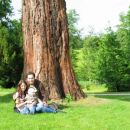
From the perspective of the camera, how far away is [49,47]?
14133 mm

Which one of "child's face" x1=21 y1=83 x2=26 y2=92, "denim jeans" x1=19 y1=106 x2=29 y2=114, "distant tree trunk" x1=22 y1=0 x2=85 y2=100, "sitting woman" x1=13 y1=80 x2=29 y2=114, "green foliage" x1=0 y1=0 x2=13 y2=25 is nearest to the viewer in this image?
"denim jeans" x1=19 y1=106 x2=29 y2=114

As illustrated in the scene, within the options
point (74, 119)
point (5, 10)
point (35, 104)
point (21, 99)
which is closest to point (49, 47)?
point (21, 99)

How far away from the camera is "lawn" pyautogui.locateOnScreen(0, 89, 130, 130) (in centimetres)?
933

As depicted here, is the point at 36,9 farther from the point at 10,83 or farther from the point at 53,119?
the point at 10,83

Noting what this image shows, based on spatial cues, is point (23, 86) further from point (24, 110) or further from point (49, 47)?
point (49, 47)

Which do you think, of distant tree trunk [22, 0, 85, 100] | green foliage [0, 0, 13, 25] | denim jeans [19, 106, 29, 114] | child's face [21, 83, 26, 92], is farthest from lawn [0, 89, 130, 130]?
green foliage [0, 0, 13, 25]

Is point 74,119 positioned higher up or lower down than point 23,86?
lower down

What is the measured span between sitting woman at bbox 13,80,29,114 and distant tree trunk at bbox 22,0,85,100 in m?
2.24

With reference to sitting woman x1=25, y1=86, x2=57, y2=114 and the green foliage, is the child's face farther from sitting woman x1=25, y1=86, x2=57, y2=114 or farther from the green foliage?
the green foliage

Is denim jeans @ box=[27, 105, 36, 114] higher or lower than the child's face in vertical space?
lower

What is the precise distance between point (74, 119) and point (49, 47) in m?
4.22

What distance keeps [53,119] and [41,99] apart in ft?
5.00

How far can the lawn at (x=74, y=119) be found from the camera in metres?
9.33

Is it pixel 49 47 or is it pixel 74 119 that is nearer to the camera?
pixel 74 119
